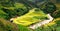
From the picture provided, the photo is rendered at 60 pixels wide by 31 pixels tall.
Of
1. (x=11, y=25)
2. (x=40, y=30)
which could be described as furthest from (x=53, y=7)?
(x=11, y=25)

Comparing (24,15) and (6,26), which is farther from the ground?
(24,15)

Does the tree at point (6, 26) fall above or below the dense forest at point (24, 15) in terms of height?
below

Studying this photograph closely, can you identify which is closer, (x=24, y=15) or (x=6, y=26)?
(x=6, y=26)

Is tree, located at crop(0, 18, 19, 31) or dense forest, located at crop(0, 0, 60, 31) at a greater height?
dense forest, located at crop(0, 0, 60, 31)

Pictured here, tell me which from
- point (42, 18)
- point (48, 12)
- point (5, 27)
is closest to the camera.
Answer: point (5, 27)

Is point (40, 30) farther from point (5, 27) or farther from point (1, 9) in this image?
point (1, 9)

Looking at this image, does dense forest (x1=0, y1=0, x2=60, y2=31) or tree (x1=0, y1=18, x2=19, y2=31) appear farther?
dense forest (x1=0, y1=0, x2=60, y2=31)

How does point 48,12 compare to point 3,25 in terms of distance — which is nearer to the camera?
point 3,25

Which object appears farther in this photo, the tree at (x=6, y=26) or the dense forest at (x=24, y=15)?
the dense forest at (x=24, y=15)
